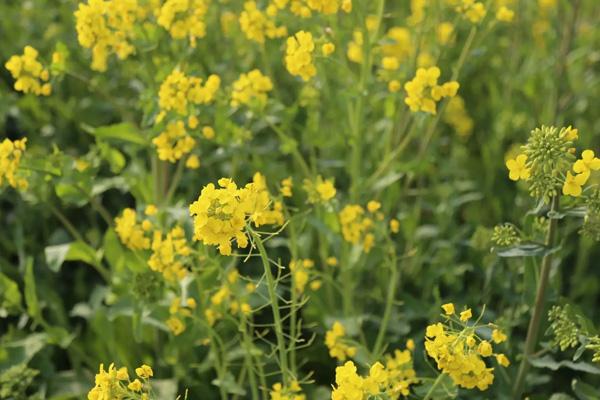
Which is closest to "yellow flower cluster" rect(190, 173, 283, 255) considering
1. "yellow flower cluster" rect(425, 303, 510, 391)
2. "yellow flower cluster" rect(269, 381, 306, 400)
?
"yellow flower cluster" rect(425, 303, 510, 391)

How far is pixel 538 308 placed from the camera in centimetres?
234

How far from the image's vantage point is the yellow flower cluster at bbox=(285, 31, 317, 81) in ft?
7.96

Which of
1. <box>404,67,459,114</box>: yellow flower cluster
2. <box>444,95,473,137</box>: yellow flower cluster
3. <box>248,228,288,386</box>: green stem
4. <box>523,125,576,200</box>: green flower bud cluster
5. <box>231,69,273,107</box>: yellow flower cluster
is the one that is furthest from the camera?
<box>444,95,473,137</box>: yellow flower cluster

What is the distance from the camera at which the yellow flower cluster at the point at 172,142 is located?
2.54 metres

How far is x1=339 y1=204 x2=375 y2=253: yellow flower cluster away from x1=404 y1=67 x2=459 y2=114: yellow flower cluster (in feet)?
1.23

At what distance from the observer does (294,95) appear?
4059 mm

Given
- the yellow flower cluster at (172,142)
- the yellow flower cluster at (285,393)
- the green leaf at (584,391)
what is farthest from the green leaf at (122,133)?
the green leaf at (584,391)

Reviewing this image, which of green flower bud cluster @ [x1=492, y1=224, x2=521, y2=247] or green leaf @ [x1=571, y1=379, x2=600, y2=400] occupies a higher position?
green flower bud cluster @ [x1=492, y1=224, x2=521, y2=247]

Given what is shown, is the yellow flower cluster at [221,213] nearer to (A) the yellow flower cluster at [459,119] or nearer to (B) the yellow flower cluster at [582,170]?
(B) the yellow flower cluster at [582,170]

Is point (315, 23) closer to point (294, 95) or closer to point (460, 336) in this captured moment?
point (294, 95)

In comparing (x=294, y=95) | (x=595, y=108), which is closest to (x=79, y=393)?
(x=294, y=95)

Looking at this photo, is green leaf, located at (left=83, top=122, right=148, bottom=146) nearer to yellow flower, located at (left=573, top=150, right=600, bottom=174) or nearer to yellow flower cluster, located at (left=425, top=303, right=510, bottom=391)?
yellow flower cluster, located at (left=425, top=303, right=510, bottom=391)

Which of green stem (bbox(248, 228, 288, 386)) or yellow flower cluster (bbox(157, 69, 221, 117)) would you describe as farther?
yellow flower cluster (bbox(157, 69, 221, 117))

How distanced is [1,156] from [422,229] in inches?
66.0
